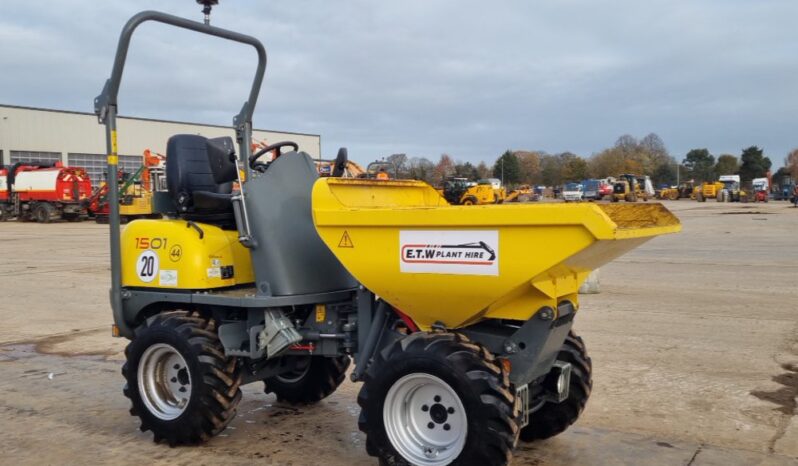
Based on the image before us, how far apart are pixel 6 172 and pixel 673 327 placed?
127ft

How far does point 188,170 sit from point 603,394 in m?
3.62

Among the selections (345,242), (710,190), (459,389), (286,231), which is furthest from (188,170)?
(710,190)

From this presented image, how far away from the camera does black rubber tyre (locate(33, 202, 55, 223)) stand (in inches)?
1405

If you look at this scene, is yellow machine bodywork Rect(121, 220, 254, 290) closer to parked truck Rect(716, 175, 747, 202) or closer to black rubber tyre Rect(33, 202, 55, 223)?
black rubber tyre Rect(33, 202, 55, 223)

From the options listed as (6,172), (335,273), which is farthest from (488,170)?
(335,273)

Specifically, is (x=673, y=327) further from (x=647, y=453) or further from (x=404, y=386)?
(x=404, y=386)

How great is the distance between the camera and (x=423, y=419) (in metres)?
4.04

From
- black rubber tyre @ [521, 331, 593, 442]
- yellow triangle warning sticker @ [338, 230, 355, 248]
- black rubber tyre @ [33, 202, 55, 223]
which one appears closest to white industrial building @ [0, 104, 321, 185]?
black rubber tyre @ [33, 202, 55, 223]

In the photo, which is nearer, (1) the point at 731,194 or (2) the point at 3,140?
(2) the point at 3,140

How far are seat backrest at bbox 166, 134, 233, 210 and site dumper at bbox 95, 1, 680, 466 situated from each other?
14mm

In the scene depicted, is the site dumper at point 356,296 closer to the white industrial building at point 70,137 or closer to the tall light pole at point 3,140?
the white industrial building at point 70,137

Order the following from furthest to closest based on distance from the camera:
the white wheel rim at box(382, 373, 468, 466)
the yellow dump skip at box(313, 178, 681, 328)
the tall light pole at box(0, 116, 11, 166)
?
1. the tall light pole at box(0, 116, 11, 166)
2. the white wheel rim at box(382, 373, 468, 466)
3. the yellow dump skip at box(313, 178, 681, 328)

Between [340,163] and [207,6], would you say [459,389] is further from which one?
[207,6]

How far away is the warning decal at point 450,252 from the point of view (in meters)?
3.63
